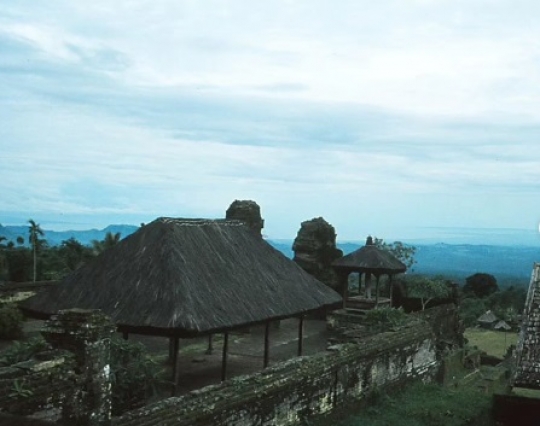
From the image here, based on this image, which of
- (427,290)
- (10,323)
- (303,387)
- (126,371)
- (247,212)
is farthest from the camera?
(427,290)

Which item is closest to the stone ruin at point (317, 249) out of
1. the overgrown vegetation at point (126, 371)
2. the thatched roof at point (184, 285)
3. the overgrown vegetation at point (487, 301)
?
the thatched roof at point (184, 285)

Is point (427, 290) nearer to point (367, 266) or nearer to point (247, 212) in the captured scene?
point (367, 266)

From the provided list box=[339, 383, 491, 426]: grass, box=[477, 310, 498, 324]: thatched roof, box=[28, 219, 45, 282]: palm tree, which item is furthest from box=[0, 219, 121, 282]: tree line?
box=[477, 310, 498, 324]: thatched roof

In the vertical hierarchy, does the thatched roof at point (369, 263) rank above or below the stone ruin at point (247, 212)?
below

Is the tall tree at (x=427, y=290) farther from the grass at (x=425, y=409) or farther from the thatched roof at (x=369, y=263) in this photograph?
the grass at (x=425, y=409)

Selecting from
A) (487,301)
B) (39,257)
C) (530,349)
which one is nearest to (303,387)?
(530,349)

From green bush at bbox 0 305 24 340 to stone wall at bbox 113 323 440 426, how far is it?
10379mm

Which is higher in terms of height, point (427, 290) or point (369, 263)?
point (369, 263)

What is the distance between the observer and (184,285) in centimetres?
1353

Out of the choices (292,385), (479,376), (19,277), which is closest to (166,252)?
(292,385)

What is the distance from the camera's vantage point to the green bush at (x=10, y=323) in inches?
764

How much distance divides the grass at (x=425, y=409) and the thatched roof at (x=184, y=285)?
9.75 ft

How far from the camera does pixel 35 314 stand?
47.7 feet

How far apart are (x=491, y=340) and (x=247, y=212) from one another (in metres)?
19.8
